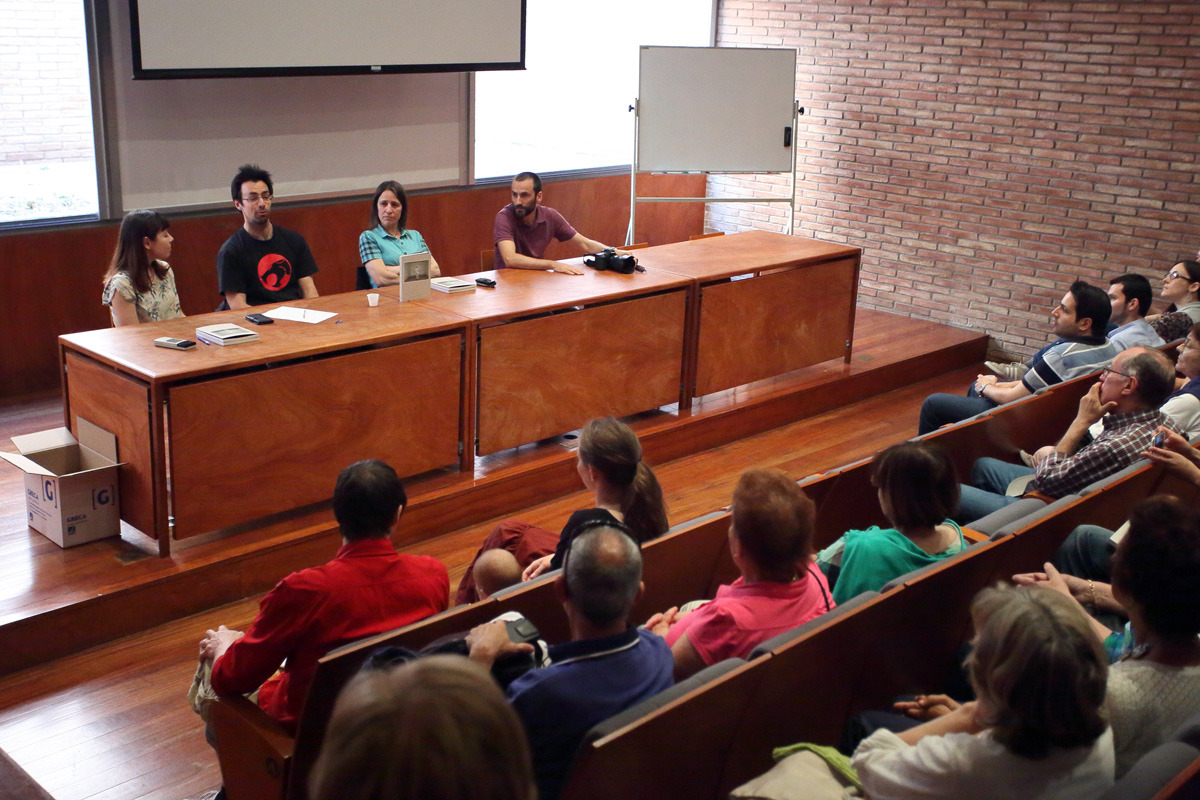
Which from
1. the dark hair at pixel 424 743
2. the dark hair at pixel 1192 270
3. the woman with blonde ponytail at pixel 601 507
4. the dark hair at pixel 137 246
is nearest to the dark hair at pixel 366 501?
the woman with blonde ponytail at pixel 601 507

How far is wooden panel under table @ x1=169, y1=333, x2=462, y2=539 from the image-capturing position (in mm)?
3785

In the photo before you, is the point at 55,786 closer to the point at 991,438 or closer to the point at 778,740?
the point at 778,740

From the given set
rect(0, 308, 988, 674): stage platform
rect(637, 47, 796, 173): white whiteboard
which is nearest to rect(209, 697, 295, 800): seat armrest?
rect(0, 308, 988, 674): stage platform

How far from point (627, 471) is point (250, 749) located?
1.14 m

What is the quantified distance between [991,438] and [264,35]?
4456mm

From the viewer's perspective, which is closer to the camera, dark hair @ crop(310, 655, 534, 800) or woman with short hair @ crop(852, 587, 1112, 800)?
dark hair @ crop(310, 655, 534, 800)

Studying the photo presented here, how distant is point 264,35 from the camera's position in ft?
19.9

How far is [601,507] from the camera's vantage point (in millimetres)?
2891

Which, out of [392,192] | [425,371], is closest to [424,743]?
[425,371]

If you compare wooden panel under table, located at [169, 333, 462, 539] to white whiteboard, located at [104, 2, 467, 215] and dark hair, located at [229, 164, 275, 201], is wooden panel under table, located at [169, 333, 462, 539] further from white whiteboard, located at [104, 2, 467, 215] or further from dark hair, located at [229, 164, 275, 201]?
white whiteboard, located at [104, 2, 467, 215]

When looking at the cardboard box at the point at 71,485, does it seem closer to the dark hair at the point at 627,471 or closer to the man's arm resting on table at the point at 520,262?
the dark hair at the point at 627,471

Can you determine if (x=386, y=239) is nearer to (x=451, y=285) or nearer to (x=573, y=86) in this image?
(x=451, y=285)

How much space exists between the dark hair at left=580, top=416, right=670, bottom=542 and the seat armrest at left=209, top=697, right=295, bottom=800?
101 centimetres

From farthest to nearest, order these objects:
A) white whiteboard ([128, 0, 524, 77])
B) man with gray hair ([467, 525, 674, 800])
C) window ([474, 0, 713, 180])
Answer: window ([474, 0, 713, 180]), white whiteboard ([128, 0, 524, 77]), man with gray hair ([467, 525, 674, 800])
